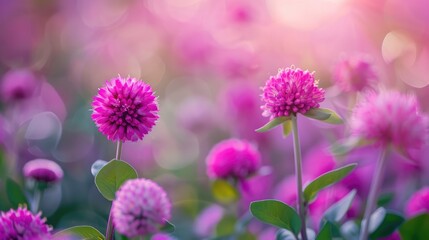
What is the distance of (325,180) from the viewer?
85cm

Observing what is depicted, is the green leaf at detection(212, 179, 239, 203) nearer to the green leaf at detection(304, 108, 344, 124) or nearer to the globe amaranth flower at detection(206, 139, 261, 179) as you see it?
the globe amaranth flower at detection(206, 139, 261, 179)

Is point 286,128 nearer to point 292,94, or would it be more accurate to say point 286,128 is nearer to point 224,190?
point 292,94

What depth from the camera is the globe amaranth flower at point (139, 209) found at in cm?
68

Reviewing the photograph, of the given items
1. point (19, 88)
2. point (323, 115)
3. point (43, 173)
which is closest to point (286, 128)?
point (323, 115)

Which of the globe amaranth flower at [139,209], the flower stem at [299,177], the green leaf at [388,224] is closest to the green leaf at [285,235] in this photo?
the flower stem at [299,177]

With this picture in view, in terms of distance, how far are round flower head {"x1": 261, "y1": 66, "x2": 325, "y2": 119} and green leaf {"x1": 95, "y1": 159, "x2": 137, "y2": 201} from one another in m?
0.22

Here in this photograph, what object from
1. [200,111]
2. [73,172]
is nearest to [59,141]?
[73,172]

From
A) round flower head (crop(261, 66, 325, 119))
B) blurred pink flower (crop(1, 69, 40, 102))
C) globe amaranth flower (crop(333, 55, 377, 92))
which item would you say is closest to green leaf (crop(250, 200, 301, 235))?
round flower head (crop(261, 66, 325, 119))

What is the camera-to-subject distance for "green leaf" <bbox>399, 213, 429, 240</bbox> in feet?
3.16

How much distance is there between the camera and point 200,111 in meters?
1.91

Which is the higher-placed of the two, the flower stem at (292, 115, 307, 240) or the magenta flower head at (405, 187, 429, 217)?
the magenta flower head at (405, 187, 429, 217)

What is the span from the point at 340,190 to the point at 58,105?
1.25 meters

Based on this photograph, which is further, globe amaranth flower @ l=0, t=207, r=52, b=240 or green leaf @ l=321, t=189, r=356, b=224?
green leaf @ l=321, t=189, r=356, b=224

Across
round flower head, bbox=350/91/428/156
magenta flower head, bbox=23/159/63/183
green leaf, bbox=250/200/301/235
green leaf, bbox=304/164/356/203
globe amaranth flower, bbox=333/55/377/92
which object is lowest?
green leaf, bbox=250/200/301/235
